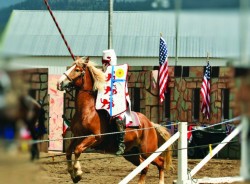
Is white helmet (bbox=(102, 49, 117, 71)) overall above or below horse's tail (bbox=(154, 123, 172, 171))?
above

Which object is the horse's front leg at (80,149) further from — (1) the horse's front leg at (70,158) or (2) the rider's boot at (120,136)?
(2) the rider's boot at (120,136)

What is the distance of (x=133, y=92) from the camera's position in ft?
42.5

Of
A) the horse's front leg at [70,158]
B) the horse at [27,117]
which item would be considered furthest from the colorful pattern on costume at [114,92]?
the horse at [27,117]

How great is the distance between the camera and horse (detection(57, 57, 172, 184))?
7510 millimetres

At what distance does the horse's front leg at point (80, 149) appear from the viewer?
24.8ft

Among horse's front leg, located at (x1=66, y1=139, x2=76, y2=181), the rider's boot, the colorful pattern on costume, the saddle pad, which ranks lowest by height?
horse's front leg, located at (x1=66, y1=139, x2=76, y2=181)

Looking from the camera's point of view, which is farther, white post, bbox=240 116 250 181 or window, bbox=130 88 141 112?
window, bbox=130 88 141 112

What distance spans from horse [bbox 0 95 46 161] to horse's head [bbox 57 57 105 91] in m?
6.54

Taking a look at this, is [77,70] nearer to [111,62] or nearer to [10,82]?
[111,62]

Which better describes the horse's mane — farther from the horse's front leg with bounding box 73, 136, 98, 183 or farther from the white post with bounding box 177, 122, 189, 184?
the white post with bounding box 177, 122, 189, 184

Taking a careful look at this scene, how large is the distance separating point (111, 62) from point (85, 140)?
0.85m

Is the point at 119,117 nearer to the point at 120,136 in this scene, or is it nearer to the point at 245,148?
the point at 120,136

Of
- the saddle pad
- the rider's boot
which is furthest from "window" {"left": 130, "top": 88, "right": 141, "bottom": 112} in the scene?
the rider's boot

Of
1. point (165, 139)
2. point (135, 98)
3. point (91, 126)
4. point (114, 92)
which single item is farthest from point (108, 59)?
point (135, 98)
